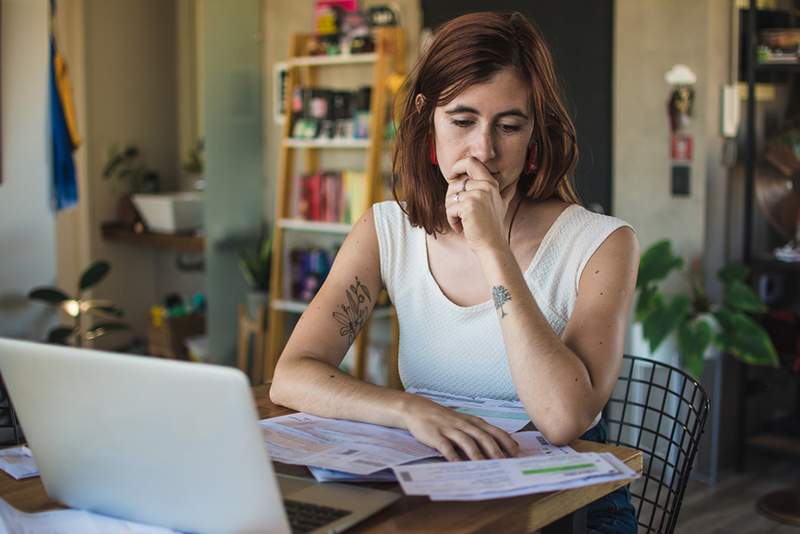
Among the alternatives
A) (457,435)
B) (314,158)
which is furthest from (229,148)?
(457,435)

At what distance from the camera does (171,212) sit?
226 inches

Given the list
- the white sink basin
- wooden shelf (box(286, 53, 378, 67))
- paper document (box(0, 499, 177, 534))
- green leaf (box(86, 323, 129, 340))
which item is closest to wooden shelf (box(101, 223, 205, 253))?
the white sink basin

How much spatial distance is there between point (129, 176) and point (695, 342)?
4.00 m

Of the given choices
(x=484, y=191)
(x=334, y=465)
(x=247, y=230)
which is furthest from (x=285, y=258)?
(x=334, y=465)

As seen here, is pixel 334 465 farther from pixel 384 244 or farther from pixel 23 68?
pixel 23 68

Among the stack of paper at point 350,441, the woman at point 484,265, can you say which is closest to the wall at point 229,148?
the woman at point 484,265

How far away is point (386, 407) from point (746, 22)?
2970mm

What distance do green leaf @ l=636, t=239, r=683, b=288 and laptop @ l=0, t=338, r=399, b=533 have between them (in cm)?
260

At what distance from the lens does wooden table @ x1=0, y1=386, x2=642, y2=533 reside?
42.0 inches

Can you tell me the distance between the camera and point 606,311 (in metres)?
1.58

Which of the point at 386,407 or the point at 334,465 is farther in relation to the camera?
the point at 386,407

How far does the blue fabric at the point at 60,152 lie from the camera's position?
4766 millimetres

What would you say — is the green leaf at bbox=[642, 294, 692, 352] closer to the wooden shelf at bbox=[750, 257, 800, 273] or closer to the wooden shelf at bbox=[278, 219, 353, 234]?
the wooden shelf at bbox=[750, 257, 800, 273]

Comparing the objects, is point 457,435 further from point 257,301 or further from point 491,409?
point 257,301
